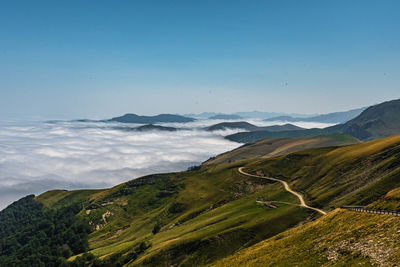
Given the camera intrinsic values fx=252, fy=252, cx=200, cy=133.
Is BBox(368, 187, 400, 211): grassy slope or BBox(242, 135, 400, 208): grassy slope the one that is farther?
BBox(242, 135, 400, 208): grassy slope

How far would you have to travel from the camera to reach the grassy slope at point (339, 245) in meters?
43.6

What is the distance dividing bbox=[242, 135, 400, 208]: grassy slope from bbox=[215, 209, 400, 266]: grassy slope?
4249 cm

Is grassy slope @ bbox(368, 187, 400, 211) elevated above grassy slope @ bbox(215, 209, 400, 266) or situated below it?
above

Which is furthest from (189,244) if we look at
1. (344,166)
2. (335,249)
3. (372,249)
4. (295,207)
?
(344,166)

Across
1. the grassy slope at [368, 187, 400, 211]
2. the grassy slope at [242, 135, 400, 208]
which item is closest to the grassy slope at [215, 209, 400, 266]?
the grassy slope at [368, 187, 400, 211]

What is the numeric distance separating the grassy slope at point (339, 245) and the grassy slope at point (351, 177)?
42.5 metres

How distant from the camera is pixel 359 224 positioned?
5856cm

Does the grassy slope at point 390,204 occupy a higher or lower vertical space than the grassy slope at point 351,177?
higher

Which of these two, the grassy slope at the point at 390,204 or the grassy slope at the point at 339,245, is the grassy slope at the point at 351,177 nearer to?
the grassy slope at the point at 390,204

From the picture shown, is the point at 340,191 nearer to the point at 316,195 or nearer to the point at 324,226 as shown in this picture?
the point at 316,195

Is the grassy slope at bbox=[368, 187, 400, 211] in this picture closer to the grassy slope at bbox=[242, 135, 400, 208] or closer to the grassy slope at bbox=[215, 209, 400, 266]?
the grassy slope at bbox=[215, 209, 400, 266]

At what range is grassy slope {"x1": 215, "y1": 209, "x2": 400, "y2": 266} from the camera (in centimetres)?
4359

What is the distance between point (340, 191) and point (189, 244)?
78.1 m

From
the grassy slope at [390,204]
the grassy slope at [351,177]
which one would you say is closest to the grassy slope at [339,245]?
the grassy slope at [390,204]
